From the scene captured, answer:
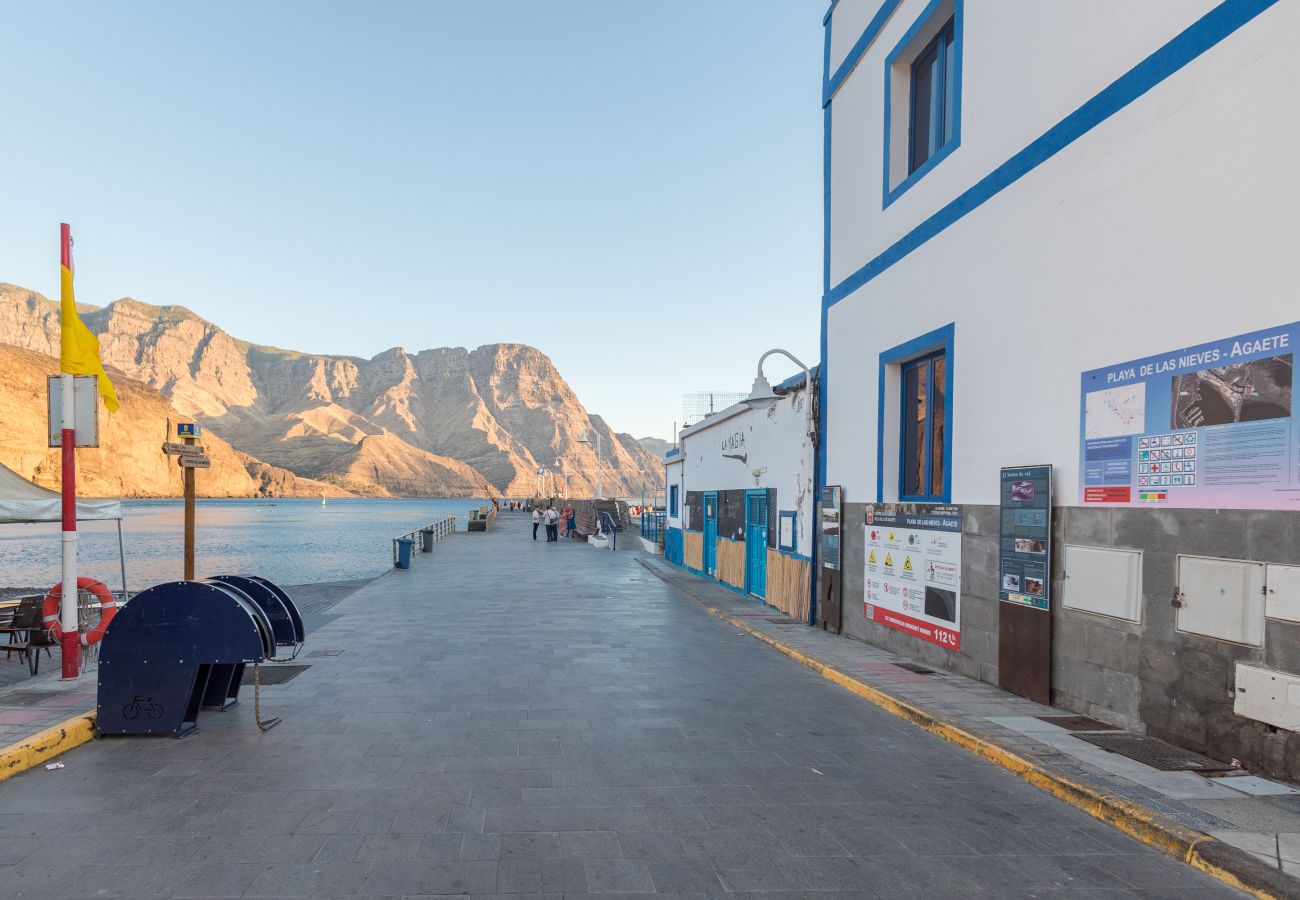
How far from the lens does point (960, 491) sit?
8.34m

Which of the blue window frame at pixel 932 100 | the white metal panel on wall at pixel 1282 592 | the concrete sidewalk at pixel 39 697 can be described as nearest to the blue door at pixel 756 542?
the blue window frame at pixel 932 100

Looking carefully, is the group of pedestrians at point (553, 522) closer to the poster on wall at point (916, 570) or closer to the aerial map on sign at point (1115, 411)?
the poster on wall at point (916, 570)

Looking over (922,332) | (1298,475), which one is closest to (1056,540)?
(1298,475)

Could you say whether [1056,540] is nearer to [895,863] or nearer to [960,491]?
[960,491]

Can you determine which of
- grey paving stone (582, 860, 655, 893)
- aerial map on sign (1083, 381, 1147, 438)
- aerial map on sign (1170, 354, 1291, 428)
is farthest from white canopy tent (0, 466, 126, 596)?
aerial map on sign (1170, 354, 1291, 428)

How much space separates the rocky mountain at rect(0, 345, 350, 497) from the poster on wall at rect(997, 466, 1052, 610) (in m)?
112

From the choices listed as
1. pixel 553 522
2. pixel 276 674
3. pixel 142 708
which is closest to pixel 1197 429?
pixel 142 708

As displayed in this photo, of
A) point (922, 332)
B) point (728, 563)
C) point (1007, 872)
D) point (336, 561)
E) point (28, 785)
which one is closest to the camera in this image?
point (1007, 872)

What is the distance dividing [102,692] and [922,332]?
8976 millimetres

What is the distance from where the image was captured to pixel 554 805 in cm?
479

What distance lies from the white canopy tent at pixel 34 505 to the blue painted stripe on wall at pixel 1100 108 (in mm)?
11052

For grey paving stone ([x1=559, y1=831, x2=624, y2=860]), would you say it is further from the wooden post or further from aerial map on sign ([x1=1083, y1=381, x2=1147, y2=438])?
the wooden post

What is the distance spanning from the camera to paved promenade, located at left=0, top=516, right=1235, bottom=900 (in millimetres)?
3869

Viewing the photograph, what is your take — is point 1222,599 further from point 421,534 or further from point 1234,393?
point 421,534
